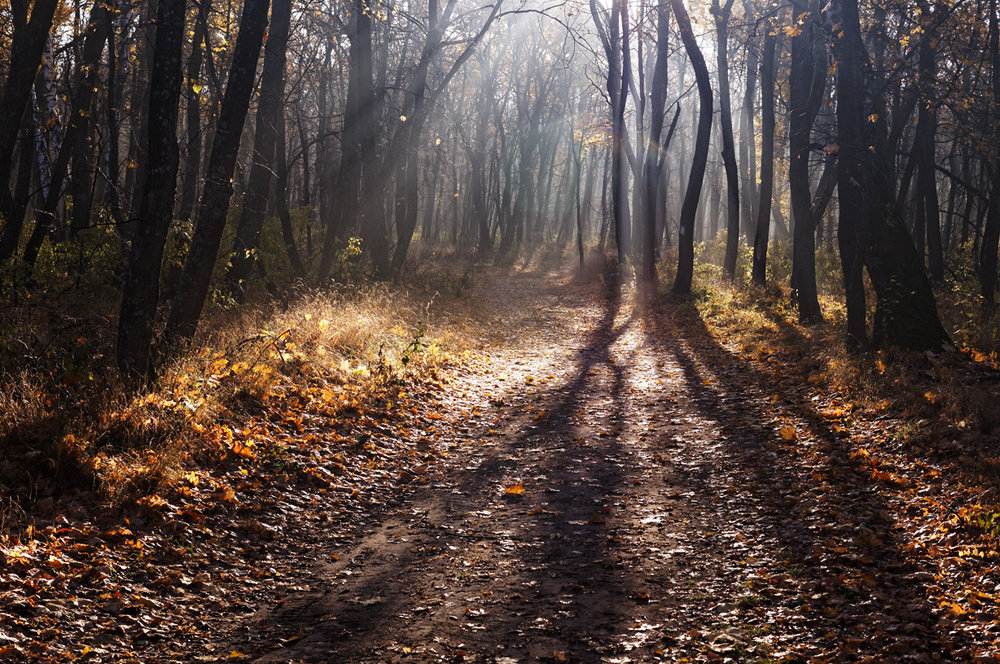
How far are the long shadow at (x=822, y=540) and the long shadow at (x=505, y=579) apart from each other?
3.41 feet

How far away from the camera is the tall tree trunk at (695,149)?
16594mm

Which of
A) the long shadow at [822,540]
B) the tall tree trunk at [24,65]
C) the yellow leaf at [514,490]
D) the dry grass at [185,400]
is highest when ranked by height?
the tall tree trunk at [24,65]

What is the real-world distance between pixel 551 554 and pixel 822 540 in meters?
2.05

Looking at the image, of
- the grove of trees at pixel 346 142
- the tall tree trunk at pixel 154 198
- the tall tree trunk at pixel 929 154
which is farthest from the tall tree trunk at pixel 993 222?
the tall tree trunk at pixel 154 198

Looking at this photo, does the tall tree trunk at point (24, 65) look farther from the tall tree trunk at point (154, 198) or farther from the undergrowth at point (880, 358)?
the undergrowth at point (880, 358)

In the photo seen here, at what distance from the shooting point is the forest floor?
13.0 feet

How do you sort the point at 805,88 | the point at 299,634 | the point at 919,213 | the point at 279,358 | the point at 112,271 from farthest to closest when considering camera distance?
1. the point at 919,213
2. the point at 805,88
3. the point at 112,271
4. the point at 279,358
5. the point at 299,634

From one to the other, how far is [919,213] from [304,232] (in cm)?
1743

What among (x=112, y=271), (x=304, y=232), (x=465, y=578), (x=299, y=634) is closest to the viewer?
(x=299, y=634)

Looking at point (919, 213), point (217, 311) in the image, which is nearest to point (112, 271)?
point (217, 311)

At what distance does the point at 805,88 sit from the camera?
14055 mm

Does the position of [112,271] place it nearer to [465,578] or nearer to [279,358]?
[279,358]

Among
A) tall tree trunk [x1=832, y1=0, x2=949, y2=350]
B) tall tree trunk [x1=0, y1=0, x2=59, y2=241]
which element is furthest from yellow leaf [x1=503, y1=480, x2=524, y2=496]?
tall tree trunk [x1=0, y1=0, x2=59, y2=241]

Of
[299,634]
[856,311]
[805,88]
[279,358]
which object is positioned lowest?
[299,634]
